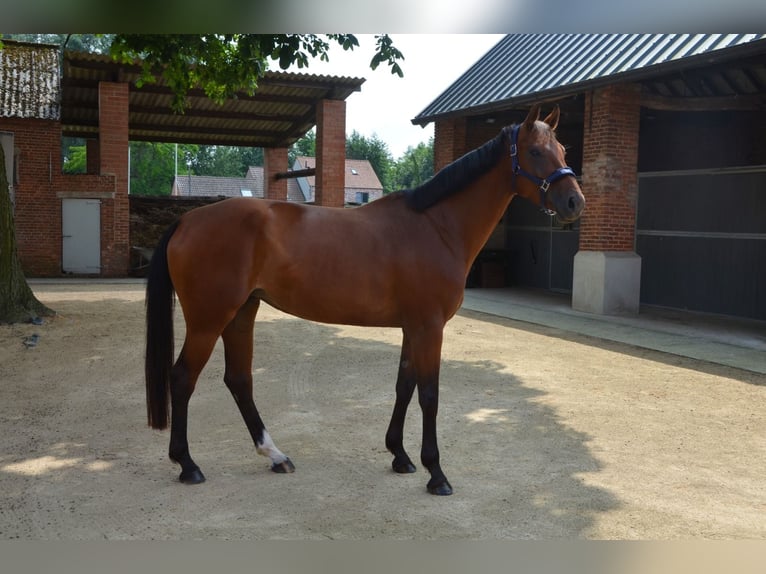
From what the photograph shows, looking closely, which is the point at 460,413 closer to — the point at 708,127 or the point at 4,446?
the point at 4,446

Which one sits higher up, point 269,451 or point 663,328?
point 663,328

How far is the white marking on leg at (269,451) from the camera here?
4.35 meters

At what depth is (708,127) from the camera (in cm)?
1317

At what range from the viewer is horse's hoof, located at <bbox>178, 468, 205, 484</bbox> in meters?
4.08

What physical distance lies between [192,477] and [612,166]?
386 inches

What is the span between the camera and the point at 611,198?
469 inches

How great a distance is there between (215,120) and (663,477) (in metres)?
19.6

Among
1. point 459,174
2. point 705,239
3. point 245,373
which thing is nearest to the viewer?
point 459,174

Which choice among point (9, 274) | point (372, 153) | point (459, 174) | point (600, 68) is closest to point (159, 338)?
point (459, 174)

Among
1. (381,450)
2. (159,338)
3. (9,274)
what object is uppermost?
(9,274)

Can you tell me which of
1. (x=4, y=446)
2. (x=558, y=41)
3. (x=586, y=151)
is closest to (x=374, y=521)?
(x=4, y=446)

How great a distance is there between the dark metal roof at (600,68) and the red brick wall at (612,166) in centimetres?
45

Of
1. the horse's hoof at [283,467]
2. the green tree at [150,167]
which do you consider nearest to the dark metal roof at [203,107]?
the horse's hoof at [283,467]

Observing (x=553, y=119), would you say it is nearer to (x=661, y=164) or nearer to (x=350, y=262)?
(x=350, y=262)
